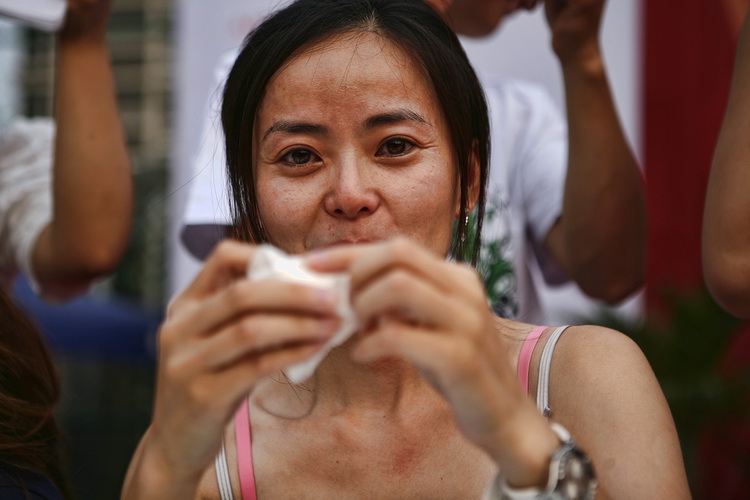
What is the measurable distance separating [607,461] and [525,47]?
2.01m

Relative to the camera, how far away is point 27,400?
1879 millimetres

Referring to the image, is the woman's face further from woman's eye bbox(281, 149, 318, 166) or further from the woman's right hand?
the woman's right hand

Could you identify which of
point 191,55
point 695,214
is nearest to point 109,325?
point 191,55

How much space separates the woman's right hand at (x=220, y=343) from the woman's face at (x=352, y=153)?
412 mm

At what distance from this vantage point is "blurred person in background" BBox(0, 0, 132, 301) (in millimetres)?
2479

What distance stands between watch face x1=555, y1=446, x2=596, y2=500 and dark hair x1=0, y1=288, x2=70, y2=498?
41.5 inches

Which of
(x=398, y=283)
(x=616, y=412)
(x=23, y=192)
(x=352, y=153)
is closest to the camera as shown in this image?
(x=398, y=283)

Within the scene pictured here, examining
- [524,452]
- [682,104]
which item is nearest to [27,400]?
[524,452]

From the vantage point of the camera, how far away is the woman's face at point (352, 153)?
63.7 inches

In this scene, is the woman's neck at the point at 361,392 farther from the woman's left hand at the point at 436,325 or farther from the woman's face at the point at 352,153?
the woman's left hand at the point at 436,325

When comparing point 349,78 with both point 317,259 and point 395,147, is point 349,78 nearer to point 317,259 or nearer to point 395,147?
point 395,147

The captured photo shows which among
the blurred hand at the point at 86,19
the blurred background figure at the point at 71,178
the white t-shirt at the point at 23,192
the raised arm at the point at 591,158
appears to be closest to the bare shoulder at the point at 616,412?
the raised arm at the point at 591,158

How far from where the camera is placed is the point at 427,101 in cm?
176

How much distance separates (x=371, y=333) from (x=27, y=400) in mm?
1048
